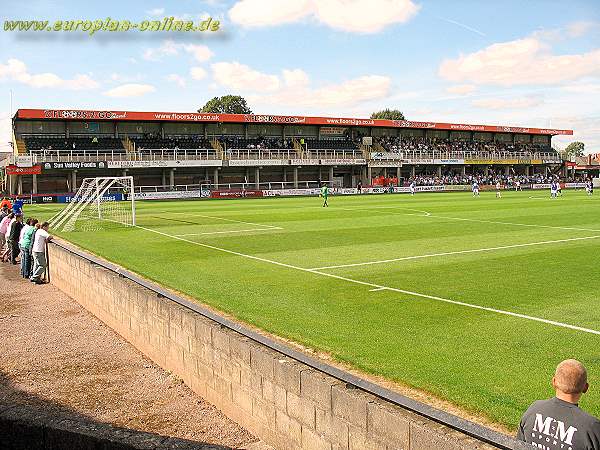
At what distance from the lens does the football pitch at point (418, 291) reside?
7688 millimetres

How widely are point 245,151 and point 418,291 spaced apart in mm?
62260

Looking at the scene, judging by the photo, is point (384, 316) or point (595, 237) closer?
point (384, 316)

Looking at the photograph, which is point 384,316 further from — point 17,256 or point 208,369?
point 17,256

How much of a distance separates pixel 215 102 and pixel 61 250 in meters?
111

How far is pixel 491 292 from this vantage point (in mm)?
12305

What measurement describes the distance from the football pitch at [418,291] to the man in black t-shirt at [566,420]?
1866 millimetres

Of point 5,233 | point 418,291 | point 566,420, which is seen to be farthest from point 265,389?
point 5,233

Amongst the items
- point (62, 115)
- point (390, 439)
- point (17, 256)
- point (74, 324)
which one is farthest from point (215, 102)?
point (390, 439)

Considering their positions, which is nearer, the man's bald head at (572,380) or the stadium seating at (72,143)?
the man's bald head at (572,380)

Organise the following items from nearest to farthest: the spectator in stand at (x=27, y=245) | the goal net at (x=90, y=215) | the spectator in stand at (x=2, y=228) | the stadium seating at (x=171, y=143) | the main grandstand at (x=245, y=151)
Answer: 1. the spectator in stand at (x=27, y=245)
2. the spectator in stand at (x=2, y=228)
3. the goal net at (x=90, y=215)
4. the main grandstand at (x=245, y=151)
5. the stadium seating at (x=171, y=143)

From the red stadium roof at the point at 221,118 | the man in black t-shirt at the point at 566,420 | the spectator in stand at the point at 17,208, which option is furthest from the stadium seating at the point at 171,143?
the man in black t-shirt at the point at 566,420

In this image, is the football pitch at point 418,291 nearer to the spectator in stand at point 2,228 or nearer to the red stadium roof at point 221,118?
the spectator in stand at point 2,228

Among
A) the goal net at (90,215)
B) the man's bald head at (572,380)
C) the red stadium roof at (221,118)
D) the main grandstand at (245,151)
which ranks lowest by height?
the goal net at (90,215)

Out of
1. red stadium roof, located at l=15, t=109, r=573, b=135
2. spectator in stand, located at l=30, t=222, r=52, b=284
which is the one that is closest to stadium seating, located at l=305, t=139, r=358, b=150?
red stadium roof, located at l=15, t=109, r=573, b=135
